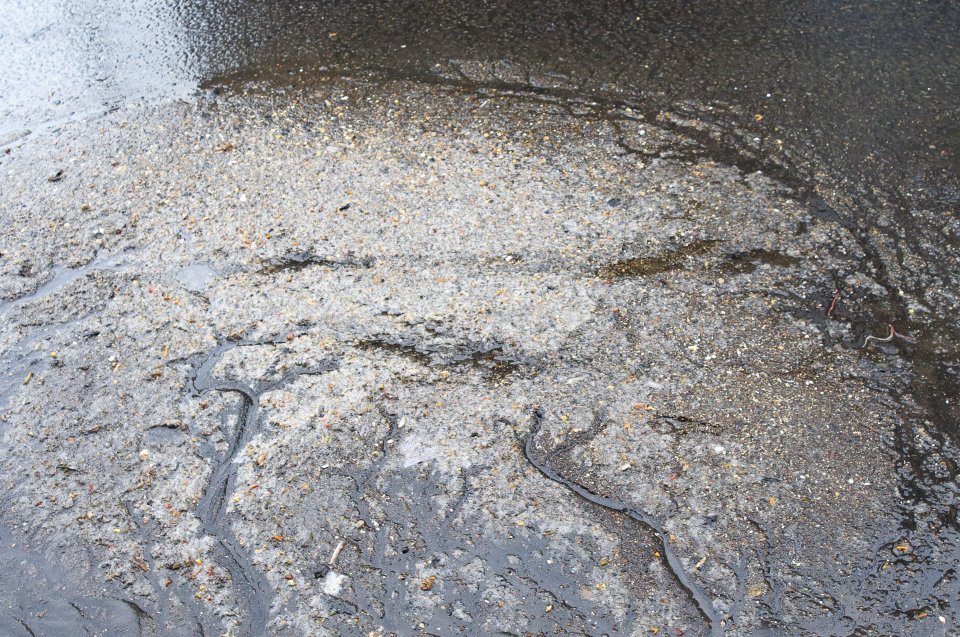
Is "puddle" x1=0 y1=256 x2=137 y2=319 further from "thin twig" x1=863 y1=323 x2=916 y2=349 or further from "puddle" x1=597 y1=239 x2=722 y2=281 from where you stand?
"thin twig" x1=863 y1=323 x2=916 y2=349

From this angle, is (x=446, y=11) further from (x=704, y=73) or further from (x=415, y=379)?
(x=415, y=379)

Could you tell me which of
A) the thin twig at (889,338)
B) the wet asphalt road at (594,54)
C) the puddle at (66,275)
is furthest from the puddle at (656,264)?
the puddle at (66,275)

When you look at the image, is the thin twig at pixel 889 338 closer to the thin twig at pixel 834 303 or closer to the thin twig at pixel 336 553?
the thin twig at pixel 834 303

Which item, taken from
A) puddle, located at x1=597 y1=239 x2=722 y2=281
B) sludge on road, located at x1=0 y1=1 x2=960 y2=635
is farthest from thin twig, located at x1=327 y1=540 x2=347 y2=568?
puddle, located at x1=597 y1=239 x2=722 y2=281

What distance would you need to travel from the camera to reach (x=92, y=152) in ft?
13.6

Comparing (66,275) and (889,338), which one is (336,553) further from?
(889,338)

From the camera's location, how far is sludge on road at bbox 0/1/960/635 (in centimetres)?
240

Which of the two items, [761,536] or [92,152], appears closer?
[761,536]

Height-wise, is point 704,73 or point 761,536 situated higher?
point 704,73

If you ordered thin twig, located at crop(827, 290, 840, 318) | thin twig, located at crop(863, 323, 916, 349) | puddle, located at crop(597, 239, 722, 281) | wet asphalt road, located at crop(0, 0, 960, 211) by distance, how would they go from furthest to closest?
wet asphalt road, located at crop(0, 0, 960, 211) → puddle, located at crop(597, 239, 722, 281) → thin twig, located at crop(827, 290, 840, 318) → thin twig, located at crop(863, 323, 916, 349)

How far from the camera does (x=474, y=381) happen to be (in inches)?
115

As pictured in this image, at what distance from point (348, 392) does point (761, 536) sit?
1447 mm

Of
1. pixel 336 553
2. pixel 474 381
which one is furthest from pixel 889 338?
pixel 336 553

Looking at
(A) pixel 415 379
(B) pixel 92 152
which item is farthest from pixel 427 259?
Answer: (B) pixel 92 152
